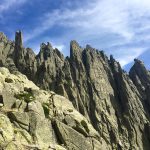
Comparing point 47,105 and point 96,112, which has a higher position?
point 96,112

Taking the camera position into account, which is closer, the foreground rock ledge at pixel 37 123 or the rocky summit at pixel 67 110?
the foreground rock ledge at pixel 37 123

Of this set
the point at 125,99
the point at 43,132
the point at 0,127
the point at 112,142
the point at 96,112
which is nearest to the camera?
the point at 0,127

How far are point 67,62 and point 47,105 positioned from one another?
374 feet

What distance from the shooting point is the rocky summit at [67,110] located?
71.2 m

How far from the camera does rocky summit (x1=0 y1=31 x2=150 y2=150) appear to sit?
71.2 m

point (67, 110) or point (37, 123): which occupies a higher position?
point (67, 110)

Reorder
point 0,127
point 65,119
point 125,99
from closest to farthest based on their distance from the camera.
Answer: point 0,127 < point 65,119 < point 125,99

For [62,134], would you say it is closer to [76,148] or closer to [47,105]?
[76,148]

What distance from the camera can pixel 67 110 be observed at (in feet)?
285

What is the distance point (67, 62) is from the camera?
199 metres

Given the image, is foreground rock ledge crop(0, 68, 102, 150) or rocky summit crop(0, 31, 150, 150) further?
rocky summit crop(0, 31, 150, 150)

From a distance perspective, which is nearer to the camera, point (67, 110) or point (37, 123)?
point (37, 123)

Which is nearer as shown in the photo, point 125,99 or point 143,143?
point 143,143

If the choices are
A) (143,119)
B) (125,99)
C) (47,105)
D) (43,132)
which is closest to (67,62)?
(125,99)
